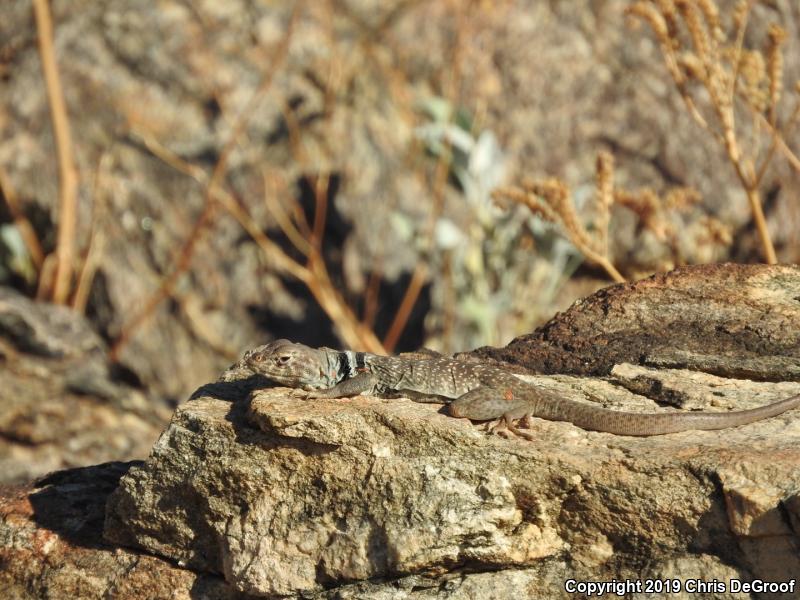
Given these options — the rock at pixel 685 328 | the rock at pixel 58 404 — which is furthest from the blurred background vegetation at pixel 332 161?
the rock at pixel 685 328

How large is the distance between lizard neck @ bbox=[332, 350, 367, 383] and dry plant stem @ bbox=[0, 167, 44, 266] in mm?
5663

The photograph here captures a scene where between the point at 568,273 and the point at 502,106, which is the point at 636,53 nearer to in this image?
the point at 502,106

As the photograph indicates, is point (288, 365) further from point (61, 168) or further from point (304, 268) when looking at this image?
point (61, 168)

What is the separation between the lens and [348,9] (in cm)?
1084

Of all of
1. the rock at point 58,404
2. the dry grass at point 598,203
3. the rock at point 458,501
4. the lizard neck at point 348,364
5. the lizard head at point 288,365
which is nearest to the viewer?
the rock at point 458,501

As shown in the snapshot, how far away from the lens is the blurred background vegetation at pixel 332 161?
927 centimetres

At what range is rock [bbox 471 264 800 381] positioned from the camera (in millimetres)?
4887

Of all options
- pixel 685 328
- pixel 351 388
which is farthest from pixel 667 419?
pixel 351 388

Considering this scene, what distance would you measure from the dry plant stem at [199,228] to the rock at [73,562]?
4703 millimetres

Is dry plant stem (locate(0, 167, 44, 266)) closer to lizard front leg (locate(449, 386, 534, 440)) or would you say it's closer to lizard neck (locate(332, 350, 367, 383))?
lizard neck (locate(332, 350, 367, 383))

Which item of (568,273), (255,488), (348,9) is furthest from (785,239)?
(255,488)

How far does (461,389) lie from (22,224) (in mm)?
6465

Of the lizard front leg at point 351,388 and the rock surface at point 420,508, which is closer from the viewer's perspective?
the rock surface at point 420,508

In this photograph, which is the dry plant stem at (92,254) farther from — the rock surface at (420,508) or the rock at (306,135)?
the rock surface at (420,508)
